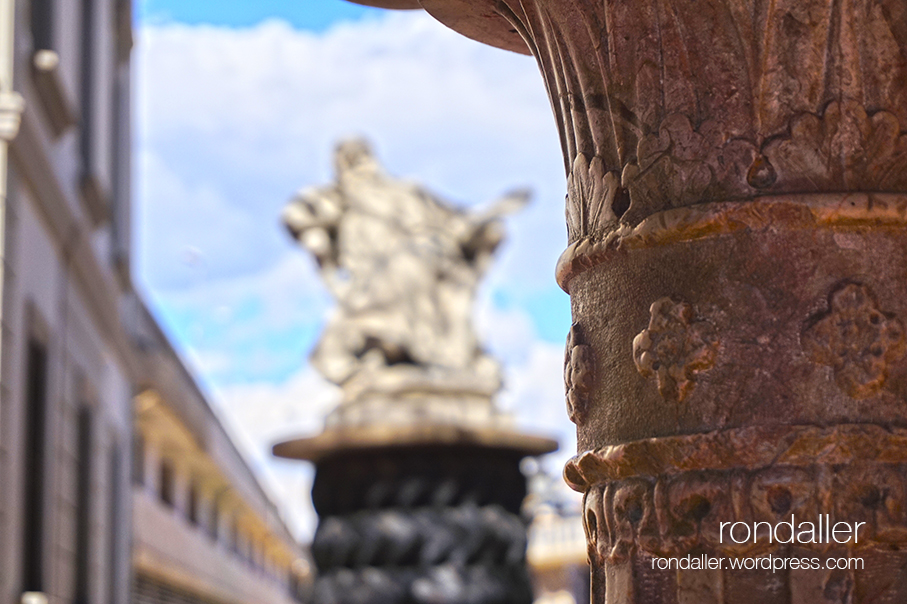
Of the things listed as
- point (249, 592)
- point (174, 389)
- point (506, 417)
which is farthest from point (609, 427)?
point (249, 592)

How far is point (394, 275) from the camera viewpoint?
820 centimetres

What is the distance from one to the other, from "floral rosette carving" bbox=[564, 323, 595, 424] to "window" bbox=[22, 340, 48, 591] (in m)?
7.50

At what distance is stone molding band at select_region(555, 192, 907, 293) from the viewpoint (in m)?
1.52

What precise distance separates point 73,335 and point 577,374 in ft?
32.7

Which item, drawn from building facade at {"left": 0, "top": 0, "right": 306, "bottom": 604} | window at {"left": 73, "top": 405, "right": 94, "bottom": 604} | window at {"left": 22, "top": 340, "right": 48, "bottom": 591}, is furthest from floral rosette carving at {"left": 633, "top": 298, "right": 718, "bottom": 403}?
window at {"left": 73, "top": 405, "right": 94, "bottom": 604}

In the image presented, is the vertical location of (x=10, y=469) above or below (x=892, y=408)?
above

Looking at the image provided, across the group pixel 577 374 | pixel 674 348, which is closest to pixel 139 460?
pixel 577 374

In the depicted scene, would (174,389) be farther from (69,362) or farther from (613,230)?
(613,230)

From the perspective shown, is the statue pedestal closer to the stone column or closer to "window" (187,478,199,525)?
the stone column

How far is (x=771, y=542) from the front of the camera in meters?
1.47

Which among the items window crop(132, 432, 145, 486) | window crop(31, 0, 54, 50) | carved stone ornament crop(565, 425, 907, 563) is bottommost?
carved stone ornament crop(565, 425, 907, 563)

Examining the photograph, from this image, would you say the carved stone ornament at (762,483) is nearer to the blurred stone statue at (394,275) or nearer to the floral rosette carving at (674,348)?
the floral rosette carving at (674,348)

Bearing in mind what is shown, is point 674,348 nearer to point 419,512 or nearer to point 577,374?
point 577,374

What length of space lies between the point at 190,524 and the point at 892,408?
24193mm
